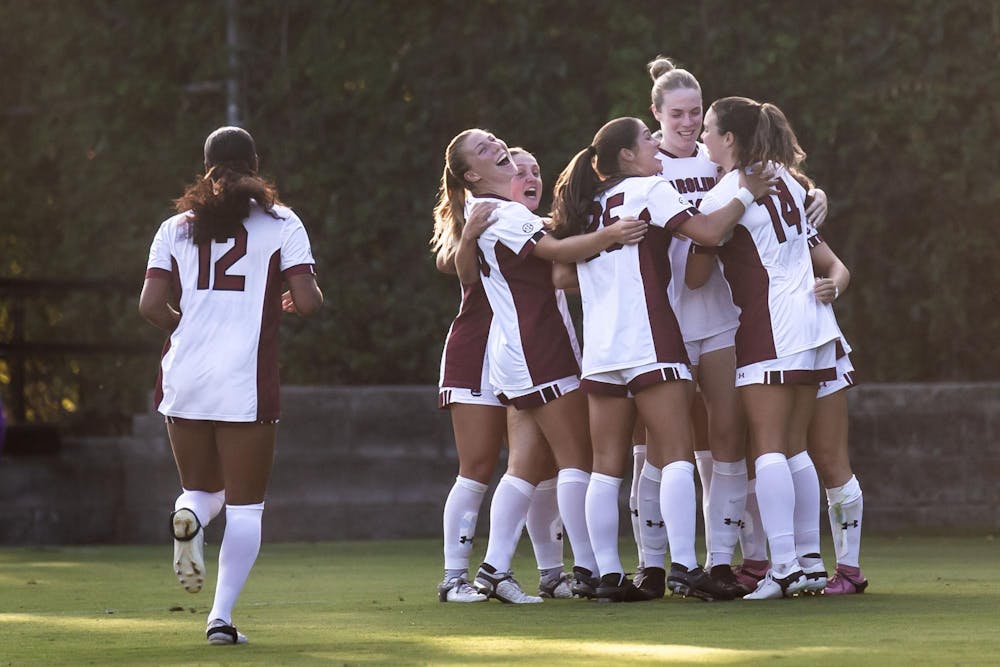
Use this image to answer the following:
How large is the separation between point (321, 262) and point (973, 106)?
4.79 meters

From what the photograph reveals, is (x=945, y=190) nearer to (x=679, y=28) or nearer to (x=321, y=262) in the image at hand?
(x=679, y=28)

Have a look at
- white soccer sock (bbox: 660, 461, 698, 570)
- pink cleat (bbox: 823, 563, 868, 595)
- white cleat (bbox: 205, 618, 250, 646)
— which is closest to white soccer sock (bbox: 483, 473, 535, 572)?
white soccer sock (bbox: 660, 461, 698, 570)

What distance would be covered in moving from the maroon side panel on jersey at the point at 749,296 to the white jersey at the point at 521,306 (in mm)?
727

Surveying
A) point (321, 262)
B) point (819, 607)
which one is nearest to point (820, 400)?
point (819, 607)

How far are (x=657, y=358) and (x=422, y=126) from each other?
21.2 ft

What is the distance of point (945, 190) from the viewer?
12680 mm

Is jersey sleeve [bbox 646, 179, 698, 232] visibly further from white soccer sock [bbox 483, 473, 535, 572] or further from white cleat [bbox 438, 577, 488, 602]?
white cleat [bbox 438, 577, 488, 602]

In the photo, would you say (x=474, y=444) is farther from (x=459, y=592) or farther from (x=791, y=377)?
(x=791, y=377)

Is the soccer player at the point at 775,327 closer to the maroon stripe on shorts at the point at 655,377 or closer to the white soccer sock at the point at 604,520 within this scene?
the maroon stripe on shorts at the point at 655,377

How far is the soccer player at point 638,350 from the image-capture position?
720cm

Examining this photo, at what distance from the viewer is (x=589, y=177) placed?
7.54 meters

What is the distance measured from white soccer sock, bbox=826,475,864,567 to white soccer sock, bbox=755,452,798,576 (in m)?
0.40

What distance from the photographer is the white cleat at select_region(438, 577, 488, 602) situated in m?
7.71

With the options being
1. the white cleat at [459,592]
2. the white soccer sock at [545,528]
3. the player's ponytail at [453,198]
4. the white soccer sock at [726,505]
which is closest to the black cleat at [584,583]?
the white soccer sock at [545,528]
